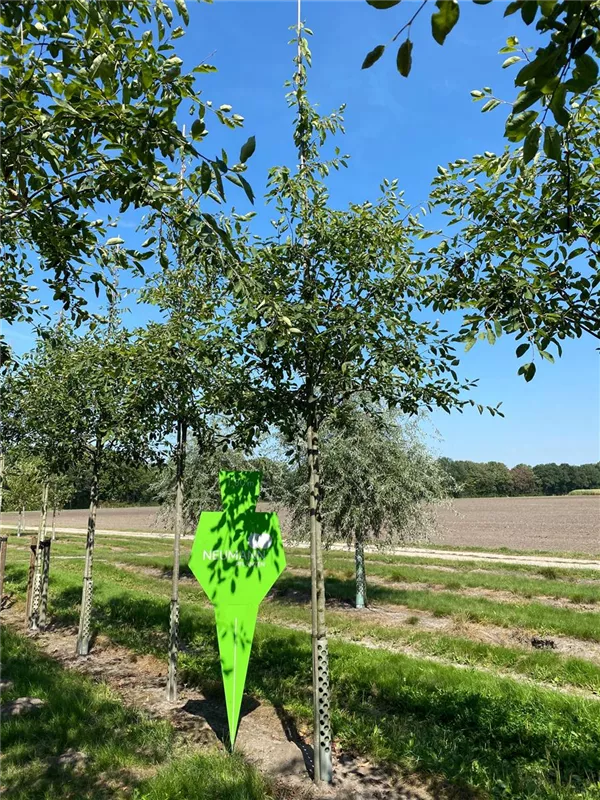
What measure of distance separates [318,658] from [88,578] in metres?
6.09

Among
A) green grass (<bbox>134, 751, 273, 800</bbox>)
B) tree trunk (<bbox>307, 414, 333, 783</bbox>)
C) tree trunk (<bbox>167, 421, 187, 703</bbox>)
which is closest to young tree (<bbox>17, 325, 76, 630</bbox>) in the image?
tree trunk (<bbox>167, 421, 187, 703</bbox>)

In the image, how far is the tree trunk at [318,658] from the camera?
4.88 meters

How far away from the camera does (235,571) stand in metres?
5.68

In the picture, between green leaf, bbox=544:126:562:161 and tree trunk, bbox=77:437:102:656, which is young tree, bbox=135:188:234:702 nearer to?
tree trunk, bbox=77:437:102:656

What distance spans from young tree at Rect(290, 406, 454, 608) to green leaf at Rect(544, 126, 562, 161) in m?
12.2

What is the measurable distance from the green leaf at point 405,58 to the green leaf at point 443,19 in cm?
9

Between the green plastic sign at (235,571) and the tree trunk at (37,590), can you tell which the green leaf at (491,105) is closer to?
the green plastic sign at (235,571)

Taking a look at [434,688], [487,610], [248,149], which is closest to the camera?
[248,149]

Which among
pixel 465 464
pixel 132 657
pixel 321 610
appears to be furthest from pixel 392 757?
pixel 465 464

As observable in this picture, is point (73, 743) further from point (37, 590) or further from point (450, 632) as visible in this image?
point (450, 632)

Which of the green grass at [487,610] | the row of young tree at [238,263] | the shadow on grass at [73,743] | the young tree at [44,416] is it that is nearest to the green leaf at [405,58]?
the row of young tree at [238,263]

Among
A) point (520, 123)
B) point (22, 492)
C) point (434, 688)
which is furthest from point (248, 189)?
point (22, 492)

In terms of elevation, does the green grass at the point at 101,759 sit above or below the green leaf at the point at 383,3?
below

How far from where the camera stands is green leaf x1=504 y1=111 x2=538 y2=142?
1.57 metres
